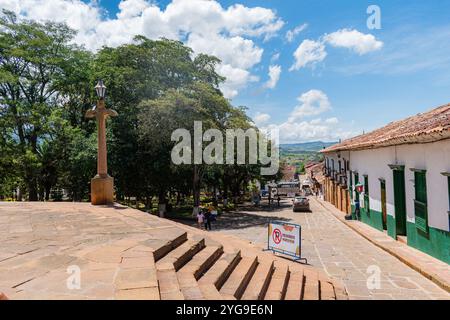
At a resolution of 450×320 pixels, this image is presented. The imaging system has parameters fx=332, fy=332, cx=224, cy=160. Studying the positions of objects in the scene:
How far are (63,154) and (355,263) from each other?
21405 millimetres

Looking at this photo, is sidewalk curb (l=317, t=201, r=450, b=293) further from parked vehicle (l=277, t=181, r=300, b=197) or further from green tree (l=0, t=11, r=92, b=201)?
parked vehicle (l=277, t=181, r=300, b=197)

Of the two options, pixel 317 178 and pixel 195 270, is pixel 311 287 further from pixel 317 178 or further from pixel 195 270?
pixel 317 178

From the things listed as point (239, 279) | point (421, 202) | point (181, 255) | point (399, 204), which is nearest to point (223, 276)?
point (239, 279)

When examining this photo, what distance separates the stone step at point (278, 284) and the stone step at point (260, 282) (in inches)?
3.4

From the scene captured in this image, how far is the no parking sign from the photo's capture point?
395 inches

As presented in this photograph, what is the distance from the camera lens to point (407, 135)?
389 inches

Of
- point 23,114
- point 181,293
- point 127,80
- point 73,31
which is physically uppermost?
point 73,31

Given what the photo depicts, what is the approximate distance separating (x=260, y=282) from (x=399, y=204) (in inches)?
357

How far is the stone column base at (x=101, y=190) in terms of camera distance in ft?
36.3

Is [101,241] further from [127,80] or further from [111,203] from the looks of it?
[127,80]

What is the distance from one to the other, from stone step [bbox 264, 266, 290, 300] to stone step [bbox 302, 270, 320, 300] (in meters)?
0.41

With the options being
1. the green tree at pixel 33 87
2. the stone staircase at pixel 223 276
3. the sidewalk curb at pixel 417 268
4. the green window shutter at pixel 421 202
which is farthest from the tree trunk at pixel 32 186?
the green window shutter at pixel 421 202

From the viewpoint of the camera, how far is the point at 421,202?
10352mm
